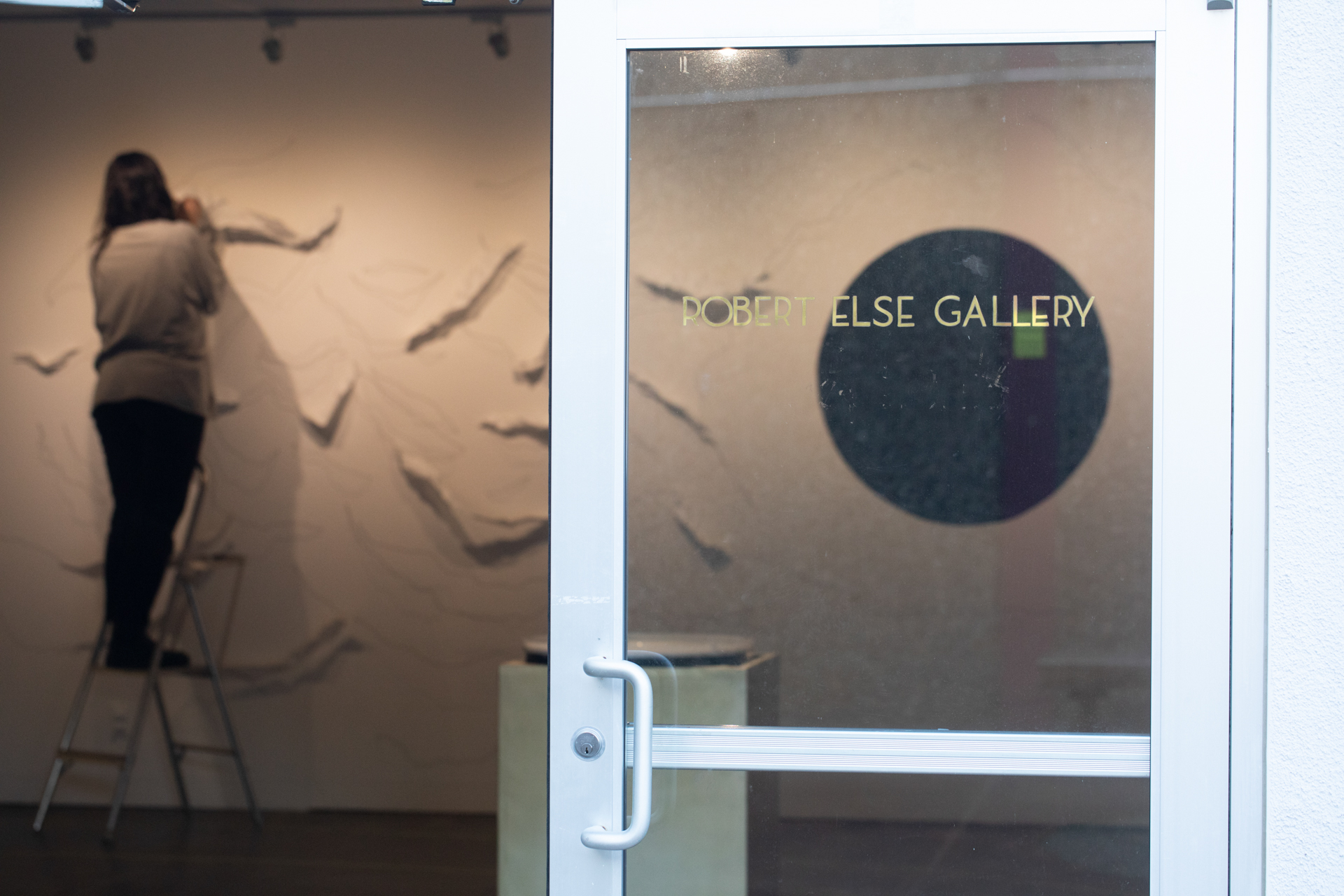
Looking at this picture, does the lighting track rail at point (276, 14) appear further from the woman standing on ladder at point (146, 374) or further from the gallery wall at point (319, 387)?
the woman standing on ladder at point (146, 374)

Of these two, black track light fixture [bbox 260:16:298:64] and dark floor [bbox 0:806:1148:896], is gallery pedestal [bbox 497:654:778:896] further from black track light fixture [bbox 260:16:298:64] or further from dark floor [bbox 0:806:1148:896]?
black track light fixture [bbox 260:16:298:64]

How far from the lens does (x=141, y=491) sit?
13.7 ft

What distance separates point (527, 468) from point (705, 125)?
108 inches

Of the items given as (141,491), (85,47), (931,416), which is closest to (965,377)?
(931,416)

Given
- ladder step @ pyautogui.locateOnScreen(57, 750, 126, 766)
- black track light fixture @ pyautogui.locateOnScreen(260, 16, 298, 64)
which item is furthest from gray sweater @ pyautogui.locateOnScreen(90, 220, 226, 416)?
ladder step @ pyautogui.locateOnScreen(57, 750, 126, 766)

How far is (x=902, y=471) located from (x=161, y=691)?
3757 mm

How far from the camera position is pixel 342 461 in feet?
13.8

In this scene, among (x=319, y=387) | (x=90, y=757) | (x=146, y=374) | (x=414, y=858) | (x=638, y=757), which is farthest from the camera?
(x=319, y=387)

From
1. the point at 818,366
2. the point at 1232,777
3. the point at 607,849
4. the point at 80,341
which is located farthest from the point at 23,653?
the point at 1232,777

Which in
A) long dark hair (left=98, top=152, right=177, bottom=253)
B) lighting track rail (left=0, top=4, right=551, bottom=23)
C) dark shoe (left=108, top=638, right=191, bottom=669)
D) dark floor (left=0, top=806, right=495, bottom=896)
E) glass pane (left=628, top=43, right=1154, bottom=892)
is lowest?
dark floor (left=0, top=806, right=495, bottom=896)

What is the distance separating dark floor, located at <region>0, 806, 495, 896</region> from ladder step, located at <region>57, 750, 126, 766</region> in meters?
0.26

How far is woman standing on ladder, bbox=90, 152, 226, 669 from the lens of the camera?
13.4 feet

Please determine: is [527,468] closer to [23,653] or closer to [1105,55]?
[23,653]

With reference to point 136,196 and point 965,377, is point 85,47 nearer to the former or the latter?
point 136,196
